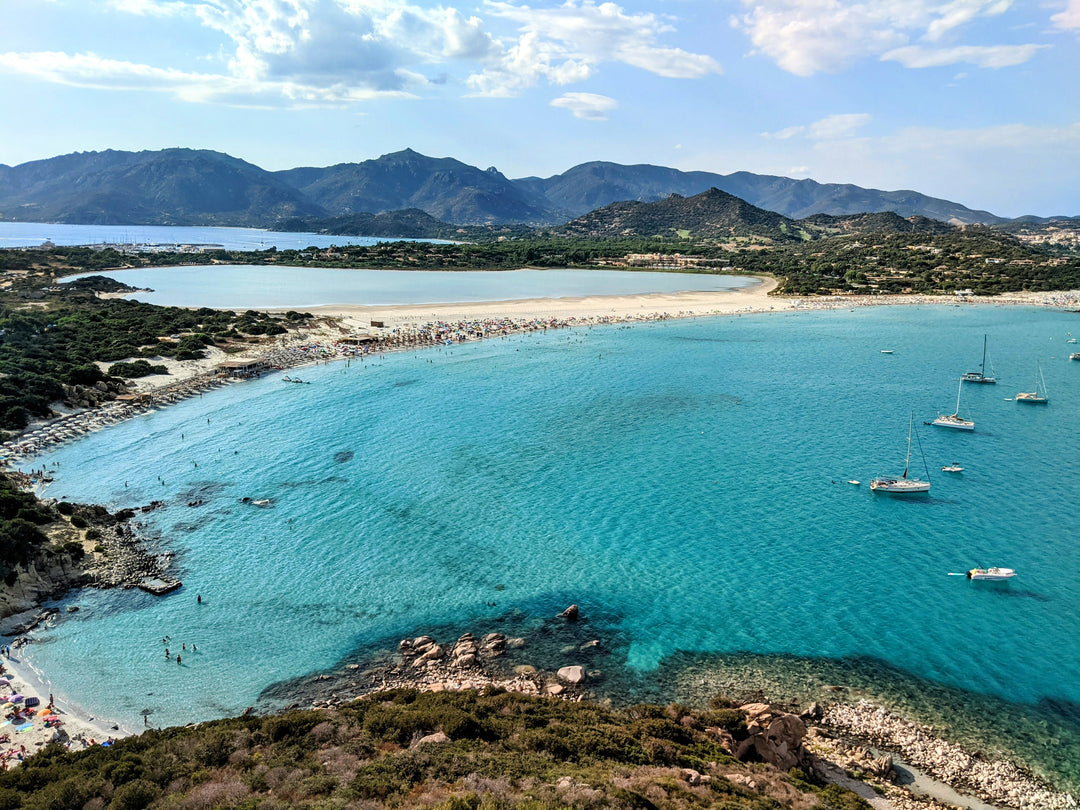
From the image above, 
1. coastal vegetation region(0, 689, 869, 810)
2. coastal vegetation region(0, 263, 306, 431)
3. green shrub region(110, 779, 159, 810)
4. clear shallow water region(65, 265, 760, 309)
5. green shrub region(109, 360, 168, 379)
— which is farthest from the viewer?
clear shallow water region(65, 265, 760, 309)

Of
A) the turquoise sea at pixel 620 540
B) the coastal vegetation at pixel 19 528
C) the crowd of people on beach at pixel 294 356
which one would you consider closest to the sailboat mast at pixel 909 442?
the turquoise sea at pixel 620 540

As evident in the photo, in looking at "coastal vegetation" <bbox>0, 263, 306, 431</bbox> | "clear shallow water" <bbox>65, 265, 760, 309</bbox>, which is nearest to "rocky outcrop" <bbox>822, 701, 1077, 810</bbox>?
"coastal vegetation" <bbox>0, 263, 306, 431</bbox>

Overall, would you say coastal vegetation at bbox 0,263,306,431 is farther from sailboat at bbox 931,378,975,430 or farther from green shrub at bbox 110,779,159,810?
sailboat at bbox 931,378,975,430

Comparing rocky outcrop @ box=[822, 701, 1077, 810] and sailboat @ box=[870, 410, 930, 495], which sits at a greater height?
sailboat @ box=[870, 410, 930, 495]

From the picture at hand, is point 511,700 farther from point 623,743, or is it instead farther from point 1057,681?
point 1057,681

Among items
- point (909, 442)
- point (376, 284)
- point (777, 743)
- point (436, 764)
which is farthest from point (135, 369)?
point (376, 284)

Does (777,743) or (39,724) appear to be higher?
(777,743)

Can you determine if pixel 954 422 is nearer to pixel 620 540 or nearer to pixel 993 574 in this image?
pixel 993 574
